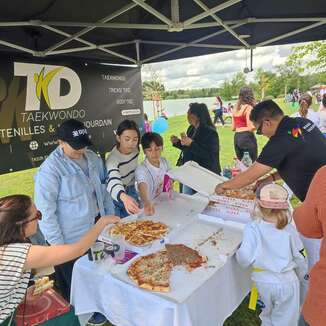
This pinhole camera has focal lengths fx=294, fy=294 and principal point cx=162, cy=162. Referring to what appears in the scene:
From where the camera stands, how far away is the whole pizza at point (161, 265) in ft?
4.47

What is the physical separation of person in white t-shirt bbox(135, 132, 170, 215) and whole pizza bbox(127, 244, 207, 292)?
86 cm

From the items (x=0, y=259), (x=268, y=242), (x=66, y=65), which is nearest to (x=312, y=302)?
(x=268, y=242)

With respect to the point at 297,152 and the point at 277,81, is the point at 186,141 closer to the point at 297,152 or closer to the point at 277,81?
the point at 297,152

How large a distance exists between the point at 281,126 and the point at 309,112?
3970mm

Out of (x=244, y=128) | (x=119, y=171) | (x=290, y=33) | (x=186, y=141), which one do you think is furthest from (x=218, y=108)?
(x=119, y=171)

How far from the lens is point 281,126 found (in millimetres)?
Answer: 2078

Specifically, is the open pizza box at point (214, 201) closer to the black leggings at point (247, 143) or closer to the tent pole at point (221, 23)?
the tent pole at point (221, 23)

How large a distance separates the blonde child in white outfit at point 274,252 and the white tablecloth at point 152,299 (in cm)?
13

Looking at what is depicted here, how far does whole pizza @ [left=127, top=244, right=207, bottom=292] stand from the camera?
136 centimetres

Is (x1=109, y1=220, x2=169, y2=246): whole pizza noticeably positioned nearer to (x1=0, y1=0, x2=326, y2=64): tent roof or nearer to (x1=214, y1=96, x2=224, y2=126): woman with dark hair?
(x1=0, y1=0, x2=326, y2=64): tent roof

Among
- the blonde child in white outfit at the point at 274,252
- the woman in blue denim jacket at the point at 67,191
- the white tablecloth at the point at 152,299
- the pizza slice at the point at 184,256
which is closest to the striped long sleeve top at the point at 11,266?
the white tablecloth at the point at 152,299

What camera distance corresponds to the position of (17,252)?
1226mm

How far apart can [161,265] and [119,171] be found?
3.69ft

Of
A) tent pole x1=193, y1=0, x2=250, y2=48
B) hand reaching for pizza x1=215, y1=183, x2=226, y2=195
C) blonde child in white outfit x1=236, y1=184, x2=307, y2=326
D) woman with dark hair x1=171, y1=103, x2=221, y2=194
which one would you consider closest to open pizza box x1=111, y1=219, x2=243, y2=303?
blonde child in white outfit x1=236, y1=184, x2=307, y2=326
